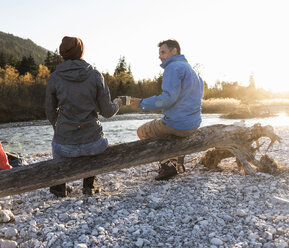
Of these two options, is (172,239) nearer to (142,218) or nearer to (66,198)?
(142,218)

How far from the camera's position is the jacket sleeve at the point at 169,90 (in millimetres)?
4254

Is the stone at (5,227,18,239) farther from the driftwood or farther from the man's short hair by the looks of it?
the man's short hair

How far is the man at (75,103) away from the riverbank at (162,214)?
96 centimetres

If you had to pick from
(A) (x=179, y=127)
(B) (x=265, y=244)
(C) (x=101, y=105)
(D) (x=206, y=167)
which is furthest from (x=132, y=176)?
(B) (x=265, y=244)

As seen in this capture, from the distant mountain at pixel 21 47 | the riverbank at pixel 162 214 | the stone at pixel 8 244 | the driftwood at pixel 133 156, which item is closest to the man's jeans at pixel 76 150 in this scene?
the driftwood at pixel 133 156

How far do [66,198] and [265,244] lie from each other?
323cm

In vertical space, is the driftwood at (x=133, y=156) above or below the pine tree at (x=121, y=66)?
below

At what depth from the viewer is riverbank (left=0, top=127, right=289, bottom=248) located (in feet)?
10.6

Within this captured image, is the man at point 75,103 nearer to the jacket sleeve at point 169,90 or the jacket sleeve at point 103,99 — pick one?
the jacket sleeve at point 103,99

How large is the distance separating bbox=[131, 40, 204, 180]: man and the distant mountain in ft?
519

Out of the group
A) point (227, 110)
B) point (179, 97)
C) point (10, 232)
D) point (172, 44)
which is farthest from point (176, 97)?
point (227, 110)

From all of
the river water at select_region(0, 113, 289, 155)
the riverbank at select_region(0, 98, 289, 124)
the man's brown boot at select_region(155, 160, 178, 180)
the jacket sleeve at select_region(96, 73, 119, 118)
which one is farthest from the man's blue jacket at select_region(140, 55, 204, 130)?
the riverbank at select_region(0, 98, 289, 124)

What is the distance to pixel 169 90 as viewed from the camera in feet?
14.0

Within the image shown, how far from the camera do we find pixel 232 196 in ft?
15.0
